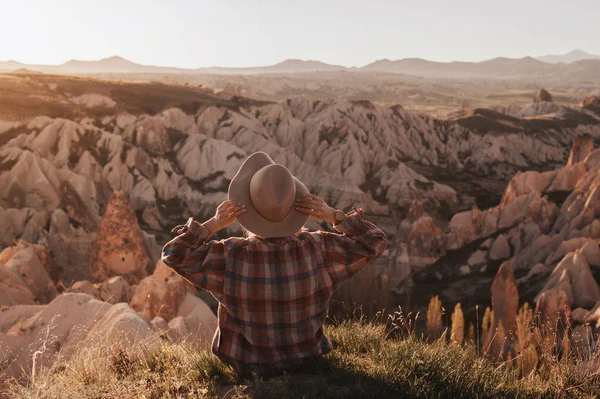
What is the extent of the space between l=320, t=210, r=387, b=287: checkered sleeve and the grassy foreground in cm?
69

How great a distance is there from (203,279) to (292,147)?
55.6 m

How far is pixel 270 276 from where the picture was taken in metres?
3.49

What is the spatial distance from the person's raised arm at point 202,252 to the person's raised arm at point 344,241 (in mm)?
528

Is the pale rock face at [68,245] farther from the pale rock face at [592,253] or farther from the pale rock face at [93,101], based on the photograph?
the pale rock face at [592,253]

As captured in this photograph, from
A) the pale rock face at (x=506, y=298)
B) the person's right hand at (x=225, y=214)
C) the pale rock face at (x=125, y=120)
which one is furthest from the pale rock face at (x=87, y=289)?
the pale rock face at (x=125, y=120)

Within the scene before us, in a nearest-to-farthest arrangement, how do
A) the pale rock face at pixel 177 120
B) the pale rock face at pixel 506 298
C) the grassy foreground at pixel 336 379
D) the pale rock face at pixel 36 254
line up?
1. the grassy foreground at pixel 336 379
2. the pale rock face at pixel 36 254
3. the pale rock face at pixel 506 298
4. the pale rock face at pixel 177 120

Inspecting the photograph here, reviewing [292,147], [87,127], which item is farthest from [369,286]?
[292,147]

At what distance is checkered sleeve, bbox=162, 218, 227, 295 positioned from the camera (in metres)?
3.42

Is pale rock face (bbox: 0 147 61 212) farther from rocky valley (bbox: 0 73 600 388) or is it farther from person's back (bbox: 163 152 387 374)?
person's back (bbox: 163 152 387 374)

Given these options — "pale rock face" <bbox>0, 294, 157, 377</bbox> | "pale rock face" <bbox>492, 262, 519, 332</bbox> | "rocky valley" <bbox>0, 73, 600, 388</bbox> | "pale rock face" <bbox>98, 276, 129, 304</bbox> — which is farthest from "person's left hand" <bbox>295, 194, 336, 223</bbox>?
"pale rock face" <bbox>492, 262, 519, 332</bbox>

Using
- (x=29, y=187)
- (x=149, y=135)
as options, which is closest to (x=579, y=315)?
(x=29, y=187)

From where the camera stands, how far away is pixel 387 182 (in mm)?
53656

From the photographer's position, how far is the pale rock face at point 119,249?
2169cm

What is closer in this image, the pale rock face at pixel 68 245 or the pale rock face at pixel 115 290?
the pale rock face at pixel 115 290
